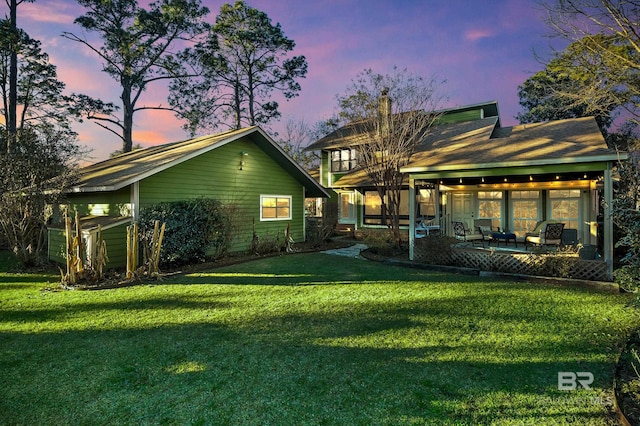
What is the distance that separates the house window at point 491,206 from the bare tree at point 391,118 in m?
3.96

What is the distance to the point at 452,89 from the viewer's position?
12242 mm

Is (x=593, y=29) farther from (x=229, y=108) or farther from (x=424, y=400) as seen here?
(x=229, y=108)

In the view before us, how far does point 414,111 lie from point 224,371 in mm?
10918

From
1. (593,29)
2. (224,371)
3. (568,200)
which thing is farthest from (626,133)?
(224,371)

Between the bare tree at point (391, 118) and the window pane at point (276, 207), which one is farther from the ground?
the bare tree at point (391, 118)

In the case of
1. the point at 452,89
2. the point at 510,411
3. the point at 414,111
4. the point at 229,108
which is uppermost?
the point at 229,108

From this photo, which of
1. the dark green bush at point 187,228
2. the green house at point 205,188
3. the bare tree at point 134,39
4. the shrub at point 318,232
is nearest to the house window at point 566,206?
the shrub at point 318,232

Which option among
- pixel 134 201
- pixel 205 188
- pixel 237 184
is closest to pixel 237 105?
pixel 237 184

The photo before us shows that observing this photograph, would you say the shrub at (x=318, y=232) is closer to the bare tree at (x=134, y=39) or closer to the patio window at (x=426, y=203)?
the patio window at (x=426, y=203)

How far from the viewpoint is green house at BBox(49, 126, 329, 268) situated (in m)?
9.30

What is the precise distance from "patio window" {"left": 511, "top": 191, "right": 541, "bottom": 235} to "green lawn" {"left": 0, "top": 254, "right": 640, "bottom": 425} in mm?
6438

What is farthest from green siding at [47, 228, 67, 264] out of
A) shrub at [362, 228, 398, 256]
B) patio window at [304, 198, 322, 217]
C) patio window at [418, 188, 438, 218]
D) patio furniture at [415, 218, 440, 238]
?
patio window at [304, 198, 322, 217]

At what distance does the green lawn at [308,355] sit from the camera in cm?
290

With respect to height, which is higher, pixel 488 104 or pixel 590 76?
pixel 488 104
